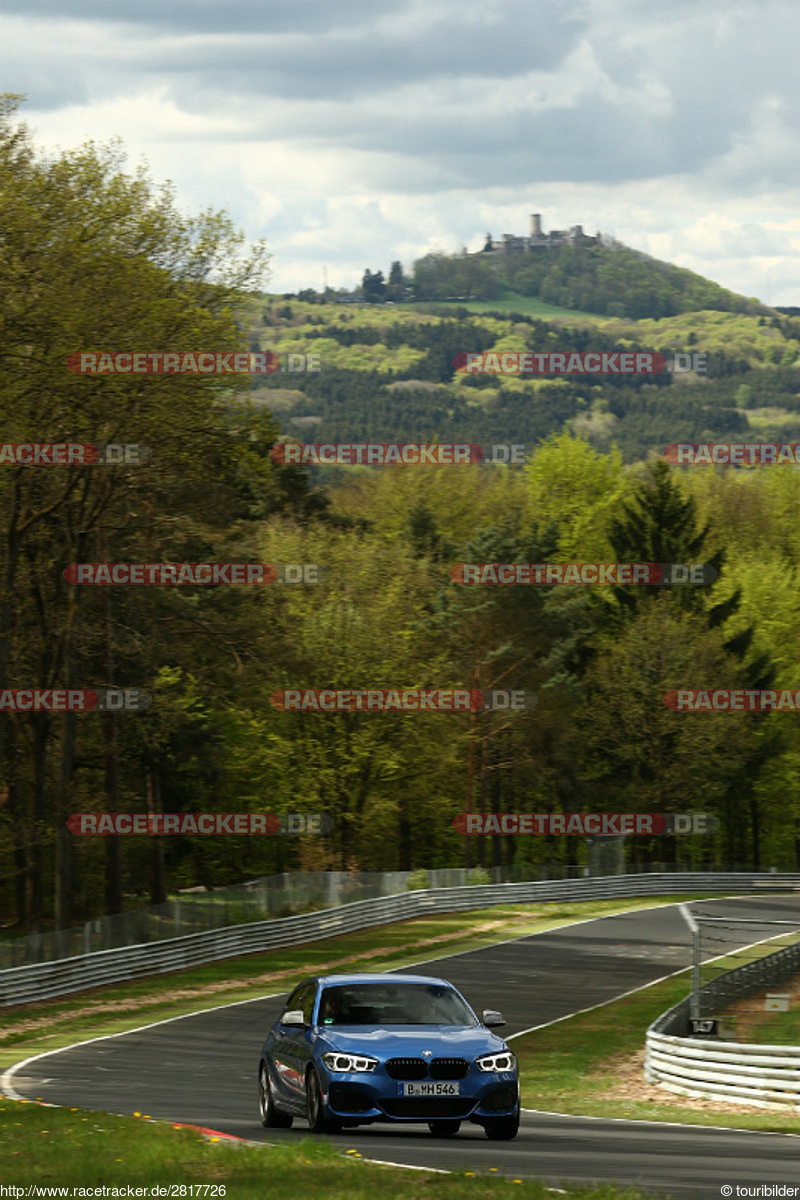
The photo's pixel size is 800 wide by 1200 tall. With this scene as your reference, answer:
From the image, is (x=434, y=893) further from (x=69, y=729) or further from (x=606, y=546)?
(x=606, y=546)

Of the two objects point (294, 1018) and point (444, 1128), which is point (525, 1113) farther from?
point (294, 1018)

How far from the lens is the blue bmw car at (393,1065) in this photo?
1269cm

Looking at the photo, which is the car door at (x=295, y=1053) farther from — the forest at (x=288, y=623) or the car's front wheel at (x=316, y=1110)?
the forest at (x=288, y=623)

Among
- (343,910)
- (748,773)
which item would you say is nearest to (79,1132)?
(343,910)

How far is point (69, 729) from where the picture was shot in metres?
38.7

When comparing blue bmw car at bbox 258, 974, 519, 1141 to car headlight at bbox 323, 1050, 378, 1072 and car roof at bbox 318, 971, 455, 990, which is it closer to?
car headlight at bbox 323, 1050, 378, 1072

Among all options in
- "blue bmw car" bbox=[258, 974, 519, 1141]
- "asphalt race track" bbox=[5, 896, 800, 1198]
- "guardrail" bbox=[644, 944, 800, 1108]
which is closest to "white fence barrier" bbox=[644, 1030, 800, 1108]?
"guardrail" bbox=[644, 944, 800, 1108]

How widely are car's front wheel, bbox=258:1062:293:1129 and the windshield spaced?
3.27 feet

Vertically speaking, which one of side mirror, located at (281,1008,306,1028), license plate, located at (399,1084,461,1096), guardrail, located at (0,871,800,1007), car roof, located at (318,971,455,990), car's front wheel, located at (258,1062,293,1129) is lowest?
guardrail, located at (0,871,800,1007)

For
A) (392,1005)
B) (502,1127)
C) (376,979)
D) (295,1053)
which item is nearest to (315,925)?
(376,979)

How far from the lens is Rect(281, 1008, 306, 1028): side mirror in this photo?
537 inches

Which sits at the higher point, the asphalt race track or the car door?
the car door

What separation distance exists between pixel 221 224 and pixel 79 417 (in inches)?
226

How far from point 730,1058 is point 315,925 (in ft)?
88.8
